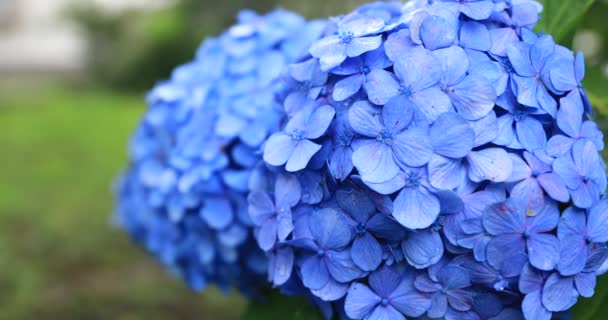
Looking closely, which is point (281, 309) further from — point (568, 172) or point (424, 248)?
point (568, 172)

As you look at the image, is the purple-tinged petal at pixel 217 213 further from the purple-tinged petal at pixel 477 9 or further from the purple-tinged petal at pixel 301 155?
the purple-tinged petal at pixel 477 9

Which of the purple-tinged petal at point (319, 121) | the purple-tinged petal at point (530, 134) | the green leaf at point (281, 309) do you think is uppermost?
the purple-tinged petal at point (319, 121)

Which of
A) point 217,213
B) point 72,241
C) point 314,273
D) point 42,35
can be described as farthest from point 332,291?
point 42,35

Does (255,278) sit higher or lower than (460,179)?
lower

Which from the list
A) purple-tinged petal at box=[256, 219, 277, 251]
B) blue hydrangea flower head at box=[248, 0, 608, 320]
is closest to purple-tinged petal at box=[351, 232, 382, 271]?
blue hydrangea flower head at box=[248, 0, 608, 320]

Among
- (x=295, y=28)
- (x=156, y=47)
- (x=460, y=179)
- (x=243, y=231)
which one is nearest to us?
(x=460, y=179)

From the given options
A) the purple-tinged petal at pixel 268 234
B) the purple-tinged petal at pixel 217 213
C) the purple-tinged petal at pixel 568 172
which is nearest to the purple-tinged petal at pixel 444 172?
the purple-tinged petal at pixel 568 172

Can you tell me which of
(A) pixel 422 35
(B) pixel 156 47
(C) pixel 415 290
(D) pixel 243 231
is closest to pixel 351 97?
(A) pixel 422 35

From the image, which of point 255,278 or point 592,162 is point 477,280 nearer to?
point 592,162
